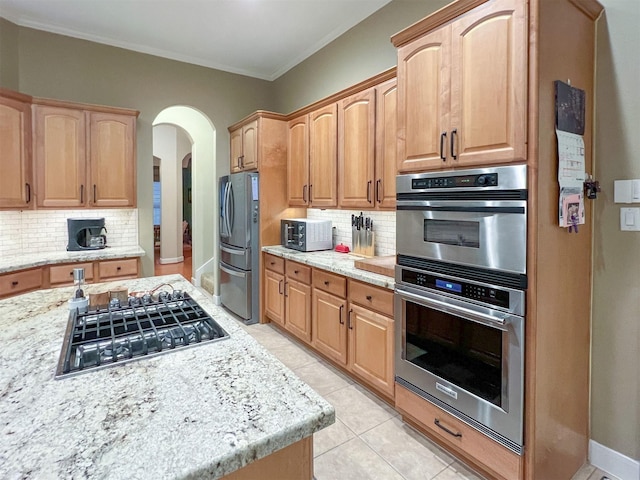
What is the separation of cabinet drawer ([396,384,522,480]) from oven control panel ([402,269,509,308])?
670 mm

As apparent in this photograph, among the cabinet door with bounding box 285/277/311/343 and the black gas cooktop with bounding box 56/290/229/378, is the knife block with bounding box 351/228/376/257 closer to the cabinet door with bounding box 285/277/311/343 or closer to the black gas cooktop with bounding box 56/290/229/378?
the cabinet door with bounding box 285/277/311/343

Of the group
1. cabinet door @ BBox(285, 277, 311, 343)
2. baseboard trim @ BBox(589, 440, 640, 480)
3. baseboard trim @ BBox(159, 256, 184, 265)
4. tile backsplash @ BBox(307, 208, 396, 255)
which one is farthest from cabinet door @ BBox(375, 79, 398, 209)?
baseboard trim @ BBox(159, 256, 184, 265)

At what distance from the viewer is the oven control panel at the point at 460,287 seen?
1660 mm

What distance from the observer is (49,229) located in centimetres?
375

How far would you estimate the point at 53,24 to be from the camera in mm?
3566

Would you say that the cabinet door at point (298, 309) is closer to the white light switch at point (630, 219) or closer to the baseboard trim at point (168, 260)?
the white light switch at point (630, 219)

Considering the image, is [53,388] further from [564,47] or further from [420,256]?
[564,47]

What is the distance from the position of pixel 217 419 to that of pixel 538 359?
146 cm

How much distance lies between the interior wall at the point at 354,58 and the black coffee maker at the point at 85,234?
2677 millimetres

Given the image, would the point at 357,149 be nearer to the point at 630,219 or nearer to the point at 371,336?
the point at 371,336

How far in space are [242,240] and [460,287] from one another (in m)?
2.76

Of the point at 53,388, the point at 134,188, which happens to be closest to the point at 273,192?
the point at 134,188

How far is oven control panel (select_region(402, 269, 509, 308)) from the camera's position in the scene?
1.66 m

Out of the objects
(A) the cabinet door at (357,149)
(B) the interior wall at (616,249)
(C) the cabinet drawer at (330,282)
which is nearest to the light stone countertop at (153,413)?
(C) the cabinet drawer at (330,282)
